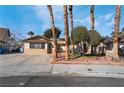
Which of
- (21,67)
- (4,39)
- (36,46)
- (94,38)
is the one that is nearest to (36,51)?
(36,46)

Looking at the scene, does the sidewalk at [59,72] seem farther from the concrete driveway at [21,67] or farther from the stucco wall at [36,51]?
the stucco wall at [36,51]

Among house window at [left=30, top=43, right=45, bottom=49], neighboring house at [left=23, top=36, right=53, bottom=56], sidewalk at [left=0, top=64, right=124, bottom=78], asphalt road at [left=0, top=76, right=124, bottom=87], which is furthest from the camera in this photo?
house window at [left=30, top=43, right=45, bottom=49]

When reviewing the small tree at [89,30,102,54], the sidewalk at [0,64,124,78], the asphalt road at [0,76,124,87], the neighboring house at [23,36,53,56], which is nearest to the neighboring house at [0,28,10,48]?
the neighboring house at [23,36,53,56]

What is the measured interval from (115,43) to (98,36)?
110 inches

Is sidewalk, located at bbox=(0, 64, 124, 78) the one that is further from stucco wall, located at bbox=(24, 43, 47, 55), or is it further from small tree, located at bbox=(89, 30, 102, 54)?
stucco wall, located at bbox=(24, 43, 47, 55)

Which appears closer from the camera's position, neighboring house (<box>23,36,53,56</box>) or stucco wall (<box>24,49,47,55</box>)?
stucco wall (<box>24,49,47,55</box>)

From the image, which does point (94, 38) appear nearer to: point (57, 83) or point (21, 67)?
point (21, 67)

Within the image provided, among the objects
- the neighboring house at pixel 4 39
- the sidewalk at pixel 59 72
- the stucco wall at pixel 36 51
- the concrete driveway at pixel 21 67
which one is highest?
the neighboring house at pixel 4 39

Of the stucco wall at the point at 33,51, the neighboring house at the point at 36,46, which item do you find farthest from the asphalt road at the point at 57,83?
the neighboring house at the point at 36,46

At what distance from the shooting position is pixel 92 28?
20.0 meters

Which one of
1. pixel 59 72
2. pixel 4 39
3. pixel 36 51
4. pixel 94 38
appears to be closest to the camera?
pixel 59 72
